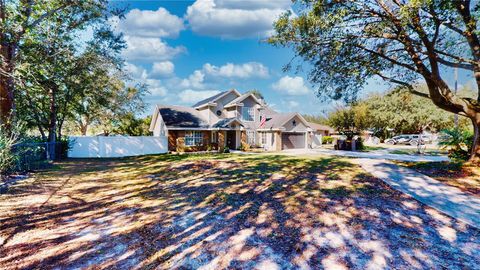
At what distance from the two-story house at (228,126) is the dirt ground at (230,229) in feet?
47.8

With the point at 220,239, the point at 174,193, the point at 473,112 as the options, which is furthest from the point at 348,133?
the point at 220,239

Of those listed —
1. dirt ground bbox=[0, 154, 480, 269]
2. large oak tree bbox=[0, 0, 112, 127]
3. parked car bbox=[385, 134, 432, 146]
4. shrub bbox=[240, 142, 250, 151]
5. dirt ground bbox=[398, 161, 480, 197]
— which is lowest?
dirt ground bbox=[0, 154, 480, 269]

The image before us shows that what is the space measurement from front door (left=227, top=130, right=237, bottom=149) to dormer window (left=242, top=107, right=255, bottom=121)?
205 cm

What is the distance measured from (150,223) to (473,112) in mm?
13611

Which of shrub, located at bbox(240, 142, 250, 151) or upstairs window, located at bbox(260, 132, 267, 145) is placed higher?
upstairs window, located at bbox(260, 132, 267, 145)

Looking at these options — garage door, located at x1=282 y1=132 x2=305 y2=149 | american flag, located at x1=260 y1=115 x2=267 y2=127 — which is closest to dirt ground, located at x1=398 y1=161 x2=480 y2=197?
garage door, located at x1=282 y1=132 x2=305 y2=149

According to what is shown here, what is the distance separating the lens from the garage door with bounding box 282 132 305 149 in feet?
88.9

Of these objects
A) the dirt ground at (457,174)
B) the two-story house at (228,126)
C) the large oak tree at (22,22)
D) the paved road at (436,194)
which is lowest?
the paved road at (436,194)

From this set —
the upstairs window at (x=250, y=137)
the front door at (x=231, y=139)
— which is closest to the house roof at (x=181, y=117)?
Result: the front door at (x=231, y=139)

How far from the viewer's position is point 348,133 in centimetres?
2603

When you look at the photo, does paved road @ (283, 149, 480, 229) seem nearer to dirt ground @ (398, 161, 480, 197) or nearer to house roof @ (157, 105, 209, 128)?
dirt ground @ (398, 161, 480, 197)

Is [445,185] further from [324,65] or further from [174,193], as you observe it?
[174,193]

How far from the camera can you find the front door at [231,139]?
25.6m

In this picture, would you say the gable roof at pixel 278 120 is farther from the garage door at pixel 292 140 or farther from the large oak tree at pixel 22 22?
Result: the large oak tree at pixel 22 22
